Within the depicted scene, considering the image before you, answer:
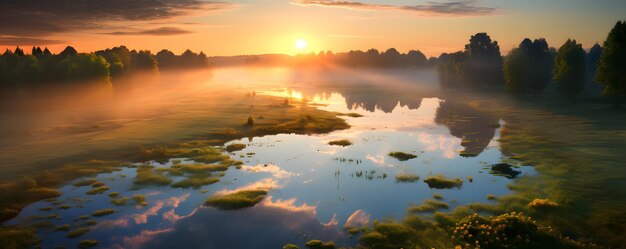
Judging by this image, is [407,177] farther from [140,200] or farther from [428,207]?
[140,200]

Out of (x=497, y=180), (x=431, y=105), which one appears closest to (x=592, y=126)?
(x=497, y=180)

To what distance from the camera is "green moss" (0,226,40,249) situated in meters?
23.3

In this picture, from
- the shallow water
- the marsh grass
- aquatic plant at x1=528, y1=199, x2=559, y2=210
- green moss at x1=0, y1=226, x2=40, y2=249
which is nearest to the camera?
green moss at x1=0, y1=226, x2=40, y2=249

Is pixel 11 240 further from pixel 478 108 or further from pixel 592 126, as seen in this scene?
pixel 478 108

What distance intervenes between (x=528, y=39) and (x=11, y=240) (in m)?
140

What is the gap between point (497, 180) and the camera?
36438 mm

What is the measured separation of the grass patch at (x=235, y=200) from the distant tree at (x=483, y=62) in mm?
127054

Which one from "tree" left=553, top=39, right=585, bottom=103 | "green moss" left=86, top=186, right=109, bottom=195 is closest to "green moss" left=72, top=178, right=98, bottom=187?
"green moss" left=86, top=186, right=109, bottom=195

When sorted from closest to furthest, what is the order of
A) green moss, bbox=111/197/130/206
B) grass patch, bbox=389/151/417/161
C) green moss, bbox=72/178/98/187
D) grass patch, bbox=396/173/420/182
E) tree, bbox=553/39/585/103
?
green moss, bbox=111/197/130/206
green moss, bbox=72/178/98/187
grass patch, bbox=396/173/420/182
grass patch, bbox=389/151/417/161
tree, bbox=553/39/585/103

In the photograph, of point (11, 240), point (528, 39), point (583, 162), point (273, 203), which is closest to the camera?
point (11, 240)

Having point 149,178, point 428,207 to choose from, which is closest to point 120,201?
point 149,178

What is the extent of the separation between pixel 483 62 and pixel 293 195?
129 m

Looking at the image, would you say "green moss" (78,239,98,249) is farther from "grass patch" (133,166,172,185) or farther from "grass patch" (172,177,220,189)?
"grass patch" (133,166,172,185)

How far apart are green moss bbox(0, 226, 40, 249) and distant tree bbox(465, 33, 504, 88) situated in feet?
463
